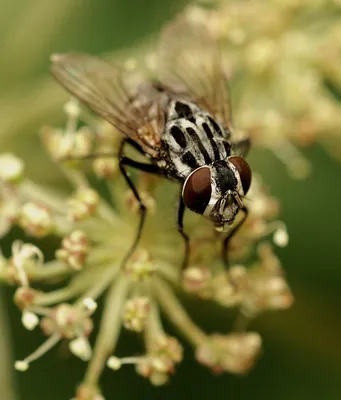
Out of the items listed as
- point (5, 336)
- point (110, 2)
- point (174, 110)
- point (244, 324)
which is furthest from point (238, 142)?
point (110, 2)

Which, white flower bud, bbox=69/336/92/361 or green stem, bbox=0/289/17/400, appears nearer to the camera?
white flower bud, bbox=69/336/92/361

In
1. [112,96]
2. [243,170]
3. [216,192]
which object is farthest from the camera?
[112,96]

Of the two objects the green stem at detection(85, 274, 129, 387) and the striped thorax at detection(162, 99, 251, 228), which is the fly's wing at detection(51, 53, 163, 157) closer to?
the striped thorax at detection(162, 99, 251, 228)

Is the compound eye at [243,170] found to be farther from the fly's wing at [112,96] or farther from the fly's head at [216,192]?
the fly's wing at [112,96]

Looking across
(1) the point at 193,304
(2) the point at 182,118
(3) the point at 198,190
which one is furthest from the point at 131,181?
(1) the point at 193,304

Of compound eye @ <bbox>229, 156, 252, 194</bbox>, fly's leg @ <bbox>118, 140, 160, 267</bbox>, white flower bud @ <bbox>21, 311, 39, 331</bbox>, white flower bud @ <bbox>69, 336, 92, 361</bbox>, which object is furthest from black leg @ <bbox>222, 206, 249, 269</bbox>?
white flower bud @ <bbox>21, 311, 39, 331</bbox>

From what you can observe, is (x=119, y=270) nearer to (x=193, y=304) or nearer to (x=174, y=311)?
(x=174, y=311)
